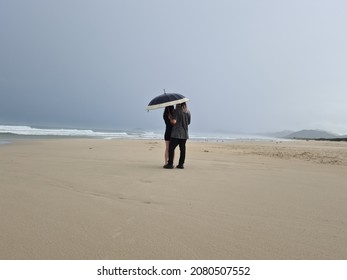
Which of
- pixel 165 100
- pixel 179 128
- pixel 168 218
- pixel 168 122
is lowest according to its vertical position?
pixel 168 218

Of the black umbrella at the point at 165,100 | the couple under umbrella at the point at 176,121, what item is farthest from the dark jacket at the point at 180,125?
the black umbrella at the point at 165,100

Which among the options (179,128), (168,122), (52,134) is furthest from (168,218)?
(52,134)

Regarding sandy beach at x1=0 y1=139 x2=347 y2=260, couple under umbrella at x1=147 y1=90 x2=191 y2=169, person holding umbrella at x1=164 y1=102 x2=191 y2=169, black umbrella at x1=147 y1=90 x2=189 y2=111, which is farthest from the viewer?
person holding umbrella at x1=164 y1=102 x2=191 y2=169

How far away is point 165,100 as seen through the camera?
5852mm

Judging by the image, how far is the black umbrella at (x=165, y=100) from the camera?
5754 millimetres

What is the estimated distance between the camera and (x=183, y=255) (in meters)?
1.87

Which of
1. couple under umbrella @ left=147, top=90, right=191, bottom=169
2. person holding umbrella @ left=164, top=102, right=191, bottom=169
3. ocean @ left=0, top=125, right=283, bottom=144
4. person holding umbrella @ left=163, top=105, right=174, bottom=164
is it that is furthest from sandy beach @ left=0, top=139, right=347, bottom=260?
ocean @ left=0, top=125, right=283, bottom=144

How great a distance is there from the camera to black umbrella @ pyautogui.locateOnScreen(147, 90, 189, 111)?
5.75m

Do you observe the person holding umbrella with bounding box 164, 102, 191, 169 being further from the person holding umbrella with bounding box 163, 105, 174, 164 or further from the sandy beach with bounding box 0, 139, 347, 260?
the sandy beach with bounding box 0, 139, 347, 260

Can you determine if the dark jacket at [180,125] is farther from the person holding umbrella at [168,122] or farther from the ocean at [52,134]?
the ocean at [52,134]

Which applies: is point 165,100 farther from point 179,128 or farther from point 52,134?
point 52,134
